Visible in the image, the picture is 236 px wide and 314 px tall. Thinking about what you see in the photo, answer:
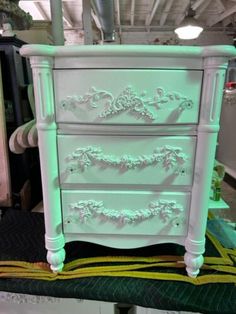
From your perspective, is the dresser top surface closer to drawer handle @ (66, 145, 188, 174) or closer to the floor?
drawer handle @ (66, 145, 188, 174)

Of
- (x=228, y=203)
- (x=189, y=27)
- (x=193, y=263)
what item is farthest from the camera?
(x=189, y=27)

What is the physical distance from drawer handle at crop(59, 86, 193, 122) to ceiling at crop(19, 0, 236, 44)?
8.63 ft

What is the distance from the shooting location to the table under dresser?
692 millimetres

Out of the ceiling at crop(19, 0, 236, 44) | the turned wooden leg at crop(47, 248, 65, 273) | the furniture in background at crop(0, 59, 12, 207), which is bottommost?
the turned wooden leg at crop(47, 248, 65, 273)

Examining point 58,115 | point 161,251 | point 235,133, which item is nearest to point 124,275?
point 161,251

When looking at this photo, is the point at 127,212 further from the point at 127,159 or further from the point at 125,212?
the point at 127,159

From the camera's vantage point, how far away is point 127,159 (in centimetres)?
77

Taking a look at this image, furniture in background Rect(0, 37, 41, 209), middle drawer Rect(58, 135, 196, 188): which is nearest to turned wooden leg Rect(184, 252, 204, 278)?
middle drawer Rect(58, 135, 196, 188)

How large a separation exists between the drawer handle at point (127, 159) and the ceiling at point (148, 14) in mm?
2677

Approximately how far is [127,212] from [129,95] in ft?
1.23

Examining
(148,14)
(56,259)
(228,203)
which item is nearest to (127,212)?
(56,259)

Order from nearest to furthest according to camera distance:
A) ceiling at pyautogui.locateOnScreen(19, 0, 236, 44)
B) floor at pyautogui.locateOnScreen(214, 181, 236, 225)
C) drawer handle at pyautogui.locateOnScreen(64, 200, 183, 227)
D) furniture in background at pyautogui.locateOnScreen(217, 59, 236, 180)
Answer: drawer handle at pyautogui.locateOnScreen(64, 200, 183, 227), floor at pyautogui.locateOnScreen(214, 181, 236, 225), furniture in background at pyautogui.locateOnScreen(217, 59, 236, 180), ceiling at pyautogui.locateOnScreen(19, 0, 236, 44)

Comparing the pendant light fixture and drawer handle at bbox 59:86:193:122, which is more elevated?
the pendant light fixture

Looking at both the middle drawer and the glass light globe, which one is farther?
the glass light globe
